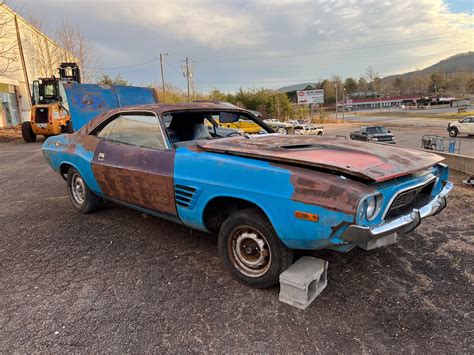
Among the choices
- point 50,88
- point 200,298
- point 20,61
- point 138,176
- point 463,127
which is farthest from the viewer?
point 20,61

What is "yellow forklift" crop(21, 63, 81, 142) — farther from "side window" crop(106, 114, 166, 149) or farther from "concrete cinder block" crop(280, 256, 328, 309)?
"concrete cinder block" crop(280, 256, 328, 309)

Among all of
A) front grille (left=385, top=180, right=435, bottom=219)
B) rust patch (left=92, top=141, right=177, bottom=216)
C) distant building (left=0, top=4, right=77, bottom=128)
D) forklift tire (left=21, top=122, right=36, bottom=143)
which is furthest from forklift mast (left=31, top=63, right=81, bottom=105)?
front grille (left=385, top=180, right=435, bottom=219)

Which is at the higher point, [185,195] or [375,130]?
[185,195]

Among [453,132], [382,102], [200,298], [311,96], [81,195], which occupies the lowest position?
[453,132]

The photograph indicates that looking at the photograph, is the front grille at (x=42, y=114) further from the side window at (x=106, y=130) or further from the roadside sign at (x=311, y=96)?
the roadside sign at (x=311, y=96)

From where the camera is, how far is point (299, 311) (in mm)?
2557

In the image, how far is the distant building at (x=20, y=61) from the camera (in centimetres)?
2561

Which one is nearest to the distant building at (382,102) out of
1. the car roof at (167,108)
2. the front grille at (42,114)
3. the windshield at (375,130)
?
the windshield at (375,130)

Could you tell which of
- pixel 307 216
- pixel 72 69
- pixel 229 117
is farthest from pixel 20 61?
pixel 307 216

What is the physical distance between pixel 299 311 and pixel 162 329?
1.03 m

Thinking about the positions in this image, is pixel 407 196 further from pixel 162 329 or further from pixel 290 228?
pixel 162 329

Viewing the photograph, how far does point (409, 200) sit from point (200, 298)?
196cm

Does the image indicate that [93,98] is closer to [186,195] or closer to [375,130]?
[186,195]

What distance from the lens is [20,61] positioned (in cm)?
2884
